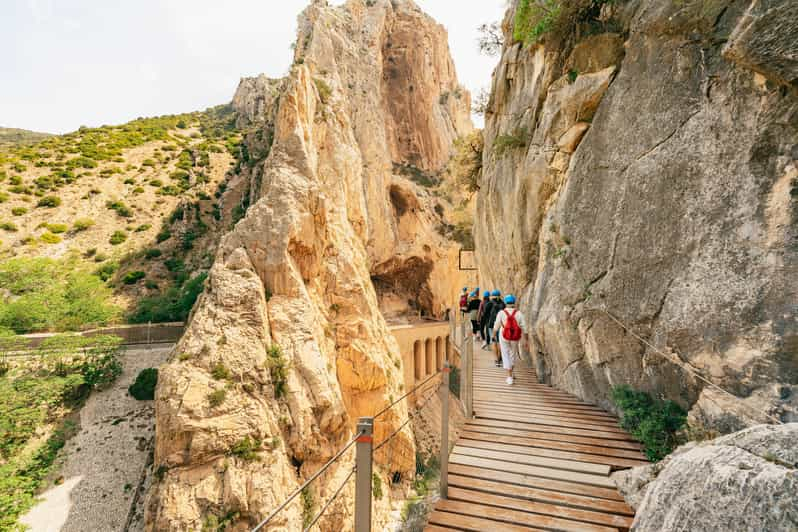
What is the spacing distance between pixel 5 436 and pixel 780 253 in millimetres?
26407

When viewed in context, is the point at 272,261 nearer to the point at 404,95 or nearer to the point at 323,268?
the point at 323,268

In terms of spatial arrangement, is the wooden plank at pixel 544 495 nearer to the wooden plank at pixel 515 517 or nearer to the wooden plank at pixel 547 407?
the wooden plank at pixel 515 517

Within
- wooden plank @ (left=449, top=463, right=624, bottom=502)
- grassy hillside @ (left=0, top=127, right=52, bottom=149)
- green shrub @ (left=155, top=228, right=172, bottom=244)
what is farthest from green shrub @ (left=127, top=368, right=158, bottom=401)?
grassy hillside @ (left=0, top=127, right=52, bottom=149)

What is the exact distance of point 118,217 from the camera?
3347cm

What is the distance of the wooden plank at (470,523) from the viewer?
10.8ft

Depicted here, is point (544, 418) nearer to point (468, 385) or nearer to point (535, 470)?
point (468, 385)

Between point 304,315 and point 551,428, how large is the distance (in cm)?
1431

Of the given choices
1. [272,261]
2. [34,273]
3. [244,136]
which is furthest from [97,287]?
[244,136]

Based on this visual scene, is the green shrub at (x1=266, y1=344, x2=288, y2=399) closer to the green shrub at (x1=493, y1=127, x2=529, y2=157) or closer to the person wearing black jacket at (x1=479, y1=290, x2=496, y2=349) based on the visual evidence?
the person wearing black jacket at (x1=479, y1=290, x2=496, y2=349)

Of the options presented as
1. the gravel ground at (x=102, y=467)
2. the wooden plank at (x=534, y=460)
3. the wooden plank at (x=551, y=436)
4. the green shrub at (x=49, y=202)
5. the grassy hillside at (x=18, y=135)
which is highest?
the grassy hillside at (x=18, y=135)

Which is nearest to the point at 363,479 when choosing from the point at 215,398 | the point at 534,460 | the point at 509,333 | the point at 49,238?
the point at 534,460

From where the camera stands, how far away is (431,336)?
30.4 metres

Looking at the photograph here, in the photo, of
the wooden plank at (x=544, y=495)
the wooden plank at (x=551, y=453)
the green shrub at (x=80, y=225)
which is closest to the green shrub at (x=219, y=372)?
the wooden plank at (x=551, y=453)

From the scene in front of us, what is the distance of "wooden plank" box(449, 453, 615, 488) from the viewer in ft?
12.4
